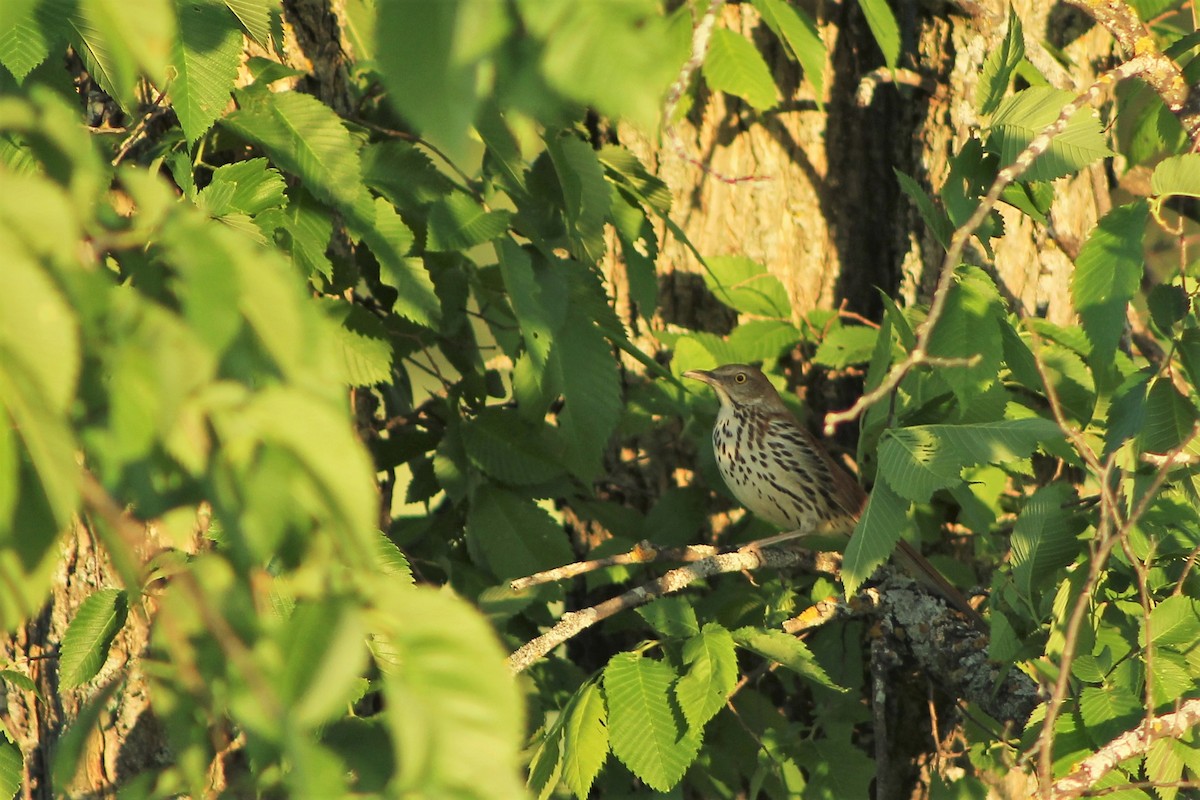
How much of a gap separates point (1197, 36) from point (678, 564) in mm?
2029

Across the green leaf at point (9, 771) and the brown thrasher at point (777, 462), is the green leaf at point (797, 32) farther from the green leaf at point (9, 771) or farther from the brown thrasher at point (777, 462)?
the green leaf at point (9, 771)

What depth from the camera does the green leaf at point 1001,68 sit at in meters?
2.58

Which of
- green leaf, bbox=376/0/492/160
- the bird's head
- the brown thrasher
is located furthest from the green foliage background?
the brown thrasher

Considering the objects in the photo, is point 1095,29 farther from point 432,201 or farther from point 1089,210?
point 432,201

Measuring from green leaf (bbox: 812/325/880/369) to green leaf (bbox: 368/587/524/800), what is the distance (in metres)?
2.91

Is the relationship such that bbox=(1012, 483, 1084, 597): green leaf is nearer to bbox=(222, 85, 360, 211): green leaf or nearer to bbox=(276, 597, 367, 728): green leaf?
bbox=(222, 85, 360, 211): green leaf

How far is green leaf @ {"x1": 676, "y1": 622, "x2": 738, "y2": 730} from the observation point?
2557 millimetres

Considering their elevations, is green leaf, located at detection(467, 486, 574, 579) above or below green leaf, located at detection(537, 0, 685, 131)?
below

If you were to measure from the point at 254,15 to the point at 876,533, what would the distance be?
1.61 meters

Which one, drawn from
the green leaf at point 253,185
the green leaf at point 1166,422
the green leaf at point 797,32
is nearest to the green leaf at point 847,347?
the green leaf at point 797,32

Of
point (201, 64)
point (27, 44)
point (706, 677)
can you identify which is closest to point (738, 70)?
point (201, 64)

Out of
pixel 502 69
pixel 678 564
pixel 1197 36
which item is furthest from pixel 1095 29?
pixel 502 69

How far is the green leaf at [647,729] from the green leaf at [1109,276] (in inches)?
45.6

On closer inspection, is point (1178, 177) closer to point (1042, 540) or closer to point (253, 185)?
point (1042, 540)
